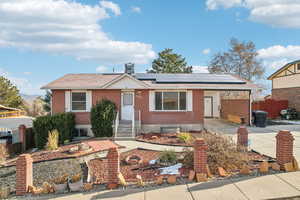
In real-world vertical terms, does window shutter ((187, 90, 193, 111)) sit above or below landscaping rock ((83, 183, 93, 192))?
above

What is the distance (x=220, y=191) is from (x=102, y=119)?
872 cm

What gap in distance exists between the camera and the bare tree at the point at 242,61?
31.3 meters

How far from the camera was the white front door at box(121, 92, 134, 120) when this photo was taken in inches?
544

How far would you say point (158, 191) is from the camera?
17.0 feet

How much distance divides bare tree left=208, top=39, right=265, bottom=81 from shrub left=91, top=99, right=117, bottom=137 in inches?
967

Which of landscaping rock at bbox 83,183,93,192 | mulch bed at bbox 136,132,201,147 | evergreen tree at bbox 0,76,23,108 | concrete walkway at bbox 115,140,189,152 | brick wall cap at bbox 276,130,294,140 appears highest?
evergreen tree at bbox 0,76,23,108

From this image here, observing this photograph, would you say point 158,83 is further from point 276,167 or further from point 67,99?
point 276,167

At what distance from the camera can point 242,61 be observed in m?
31.6

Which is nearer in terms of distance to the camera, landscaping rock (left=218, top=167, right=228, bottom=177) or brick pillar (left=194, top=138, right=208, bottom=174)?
brick pillar (left=194, top=138, right=208, bottom=174)

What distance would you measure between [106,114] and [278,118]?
56.5 ft

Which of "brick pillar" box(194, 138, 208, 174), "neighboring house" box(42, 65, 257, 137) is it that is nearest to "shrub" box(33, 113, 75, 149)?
"neighboring house" box(42, 65, 257, 137)

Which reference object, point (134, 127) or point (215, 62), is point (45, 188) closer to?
point (134, 127)

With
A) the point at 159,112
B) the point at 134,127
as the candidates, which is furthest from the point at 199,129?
the point at 134,127

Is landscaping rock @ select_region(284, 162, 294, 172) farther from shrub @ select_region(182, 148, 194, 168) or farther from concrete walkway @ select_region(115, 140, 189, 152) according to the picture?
concrete walkway @ select_region(115, 140, 189, 152)
